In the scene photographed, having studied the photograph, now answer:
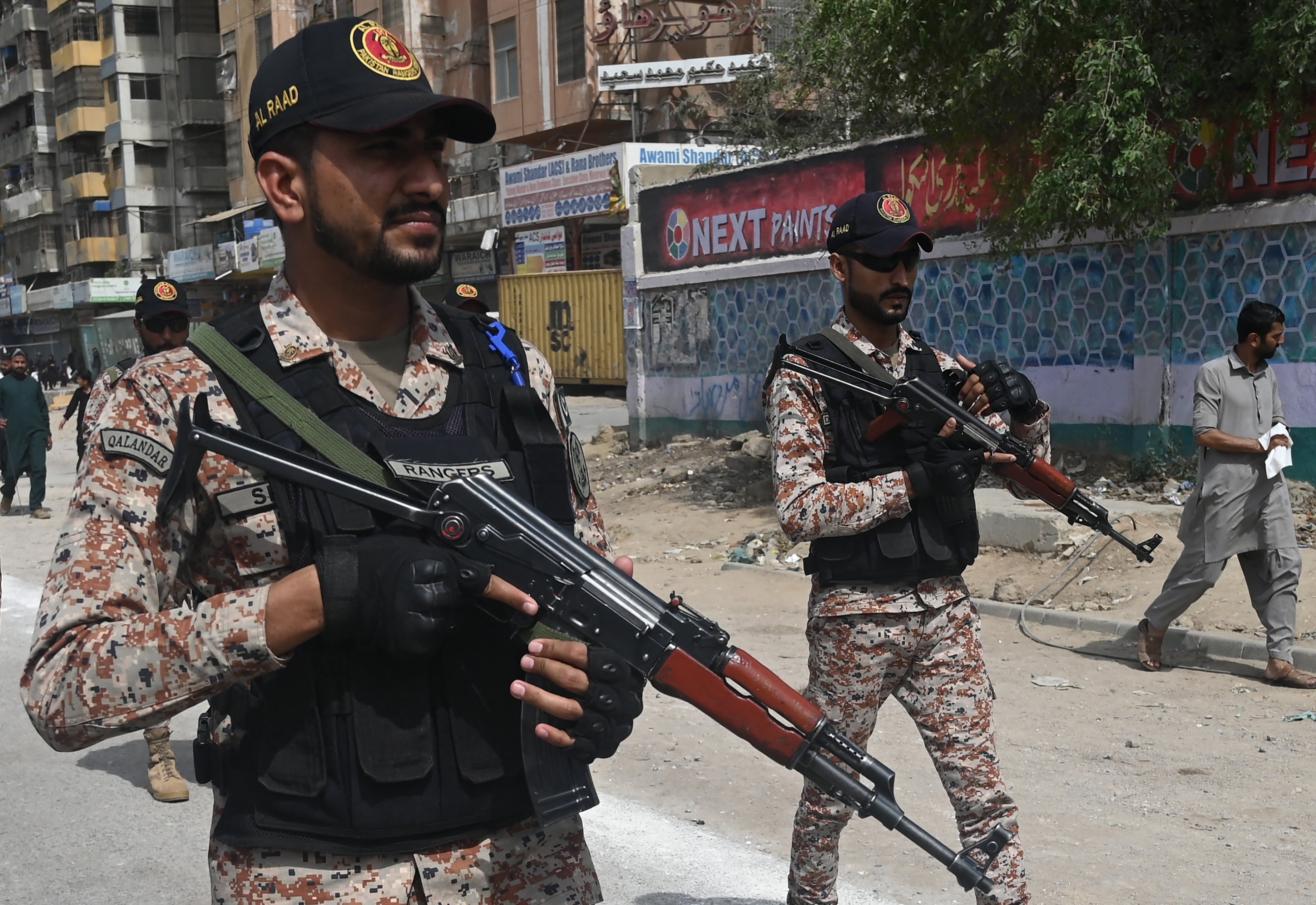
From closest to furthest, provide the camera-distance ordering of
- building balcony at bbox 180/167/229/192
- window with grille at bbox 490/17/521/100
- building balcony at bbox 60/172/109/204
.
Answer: window with grille at bbox 490/17/521/100 < building balcony at bbox 180/167/229/192 < building balcony at bbox 60/172/109/204

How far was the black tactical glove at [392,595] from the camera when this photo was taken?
1540mm

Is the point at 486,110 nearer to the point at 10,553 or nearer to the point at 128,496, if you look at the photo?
the point at 128,496

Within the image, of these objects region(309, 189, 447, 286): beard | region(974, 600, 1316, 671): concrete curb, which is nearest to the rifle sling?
region(309, 189, 447, 286): beard

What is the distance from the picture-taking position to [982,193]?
11719 mm

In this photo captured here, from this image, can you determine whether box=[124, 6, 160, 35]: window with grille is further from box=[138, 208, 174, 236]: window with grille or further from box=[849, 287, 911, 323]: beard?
box=[849, 287, 911, 323]: beard

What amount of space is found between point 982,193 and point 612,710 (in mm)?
10833

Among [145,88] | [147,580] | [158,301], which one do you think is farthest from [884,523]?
[145,88]

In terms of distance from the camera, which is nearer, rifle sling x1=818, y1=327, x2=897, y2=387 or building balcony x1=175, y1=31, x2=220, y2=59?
rifle sling x1=818, y1=327, x2=897, y2=387

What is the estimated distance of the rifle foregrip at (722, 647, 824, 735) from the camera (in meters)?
2.08

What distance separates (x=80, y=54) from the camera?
5041 cm

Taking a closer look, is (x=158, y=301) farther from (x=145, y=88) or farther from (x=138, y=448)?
(x=145, y=88)

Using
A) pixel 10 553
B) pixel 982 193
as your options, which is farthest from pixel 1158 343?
pixel 10 553

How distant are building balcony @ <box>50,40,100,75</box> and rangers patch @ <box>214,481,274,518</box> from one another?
55.7 m

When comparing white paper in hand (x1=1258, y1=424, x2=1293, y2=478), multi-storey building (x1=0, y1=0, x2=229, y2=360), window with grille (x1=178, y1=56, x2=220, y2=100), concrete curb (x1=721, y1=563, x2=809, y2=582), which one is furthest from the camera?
multi-storey building (x1=0, y1=0, x2=229, y2=360)
